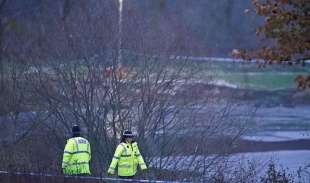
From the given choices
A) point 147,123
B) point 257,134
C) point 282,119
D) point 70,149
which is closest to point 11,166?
point 70,149

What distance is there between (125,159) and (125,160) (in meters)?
0.03

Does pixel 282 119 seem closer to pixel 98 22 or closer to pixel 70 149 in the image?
pixel 98 22

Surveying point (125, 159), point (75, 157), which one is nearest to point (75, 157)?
point (75, 157)

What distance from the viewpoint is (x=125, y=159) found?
540 inches

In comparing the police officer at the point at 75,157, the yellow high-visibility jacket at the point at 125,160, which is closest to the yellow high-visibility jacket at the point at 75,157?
the police officer at the point at 75,157

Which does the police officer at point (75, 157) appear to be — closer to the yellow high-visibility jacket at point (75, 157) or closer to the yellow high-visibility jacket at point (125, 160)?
the yellow high-visibility jacket at point (75, 157)

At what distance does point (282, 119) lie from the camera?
1411 inches

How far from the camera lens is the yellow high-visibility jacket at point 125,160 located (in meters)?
13.6

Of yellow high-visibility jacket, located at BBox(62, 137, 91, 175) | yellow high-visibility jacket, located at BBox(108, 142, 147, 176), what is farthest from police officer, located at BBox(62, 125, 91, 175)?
yellow high-visibility jacket, located at BBox(108, 142, 147, 176)

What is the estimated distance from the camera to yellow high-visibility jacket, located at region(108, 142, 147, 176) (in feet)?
44.7

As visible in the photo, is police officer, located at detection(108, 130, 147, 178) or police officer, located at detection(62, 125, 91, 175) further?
police officer, located at detection(62, 125, 91, 175)

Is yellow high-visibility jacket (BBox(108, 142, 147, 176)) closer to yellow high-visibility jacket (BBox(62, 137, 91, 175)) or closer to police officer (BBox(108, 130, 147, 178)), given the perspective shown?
police officer (BBox(108, 130, 147, 178))

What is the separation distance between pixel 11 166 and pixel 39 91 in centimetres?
260

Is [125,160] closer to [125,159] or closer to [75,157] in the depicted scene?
[125,159]
